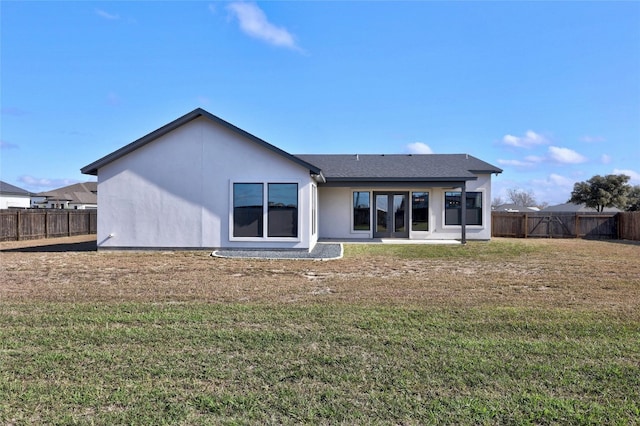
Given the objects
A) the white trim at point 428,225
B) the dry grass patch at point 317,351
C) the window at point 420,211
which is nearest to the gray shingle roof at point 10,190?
the dry grass patch at point 317,351

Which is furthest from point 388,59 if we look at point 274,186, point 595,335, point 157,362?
point 157,362

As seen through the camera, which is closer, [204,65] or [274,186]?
[274,186]

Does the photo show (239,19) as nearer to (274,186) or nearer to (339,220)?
(274,186)

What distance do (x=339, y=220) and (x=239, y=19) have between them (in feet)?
31.3

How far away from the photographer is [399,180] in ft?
54.4

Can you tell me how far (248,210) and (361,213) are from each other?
6.59m

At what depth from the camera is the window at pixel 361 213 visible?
18266 millimetres

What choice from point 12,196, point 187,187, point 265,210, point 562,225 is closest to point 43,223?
point 187,187

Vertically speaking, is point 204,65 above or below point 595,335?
above

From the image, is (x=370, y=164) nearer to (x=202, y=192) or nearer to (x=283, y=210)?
(x=283, y=210)

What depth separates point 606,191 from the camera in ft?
112

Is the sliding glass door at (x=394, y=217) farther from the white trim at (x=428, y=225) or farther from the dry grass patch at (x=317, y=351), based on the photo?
the dry grass patch at (x=317, y=351)

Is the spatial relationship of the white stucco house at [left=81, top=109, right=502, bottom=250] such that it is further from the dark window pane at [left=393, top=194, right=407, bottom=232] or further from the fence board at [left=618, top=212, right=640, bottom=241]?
the fence board at [left=618, top=212, right=640, bottom=241]

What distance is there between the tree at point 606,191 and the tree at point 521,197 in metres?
46.5
